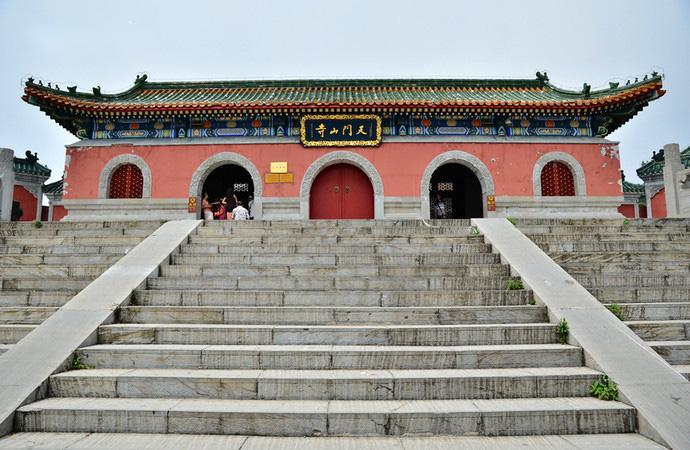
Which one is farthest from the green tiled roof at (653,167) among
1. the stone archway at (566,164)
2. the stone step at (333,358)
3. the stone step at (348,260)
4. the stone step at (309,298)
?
the stone step at (333,358)

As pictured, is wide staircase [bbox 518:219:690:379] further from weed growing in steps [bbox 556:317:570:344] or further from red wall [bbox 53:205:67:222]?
red wall [bbox 53:205:67:222]

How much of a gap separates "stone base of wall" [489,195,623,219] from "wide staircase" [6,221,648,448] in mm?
7523

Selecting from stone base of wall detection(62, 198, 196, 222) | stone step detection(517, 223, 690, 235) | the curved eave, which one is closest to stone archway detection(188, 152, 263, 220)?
stone base of wall detection(62, 198, 196, 222)

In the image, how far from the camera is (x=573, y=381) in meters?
3.55

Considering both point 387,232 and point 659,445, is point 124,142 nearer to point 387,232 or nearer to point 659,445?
point 387,232

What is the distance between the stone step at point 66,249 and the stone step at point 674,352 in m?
6.79

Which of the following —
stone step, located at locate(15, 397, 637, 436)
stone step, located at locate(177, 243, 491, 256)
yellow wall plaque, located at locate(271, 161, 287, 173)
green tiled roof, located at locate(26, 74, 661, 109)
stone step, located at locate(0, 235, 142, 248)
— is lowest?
stone step, located at locate(15, 397, 637, 436)

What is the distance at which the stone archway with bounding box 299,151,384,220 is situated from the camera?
12.6 meters

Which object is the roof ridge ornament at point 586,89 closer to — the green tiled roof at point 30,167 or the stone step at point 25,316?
the stone step at point 25,316

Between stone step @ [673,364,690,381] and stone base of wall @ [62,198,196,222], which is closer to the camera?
stone step @ [673,364,690,381]

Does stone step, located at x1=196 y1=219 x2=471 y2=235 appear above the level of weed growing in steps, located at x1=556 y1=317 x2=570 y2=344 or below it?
above

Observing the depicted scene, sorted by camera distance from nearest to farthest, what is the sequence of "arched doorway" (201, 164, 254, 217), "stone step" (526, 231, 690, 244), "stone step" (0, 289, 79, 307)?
"stone step" (0, 289, 79, 307) < "stone step" (526, 231, 690, 244) < "arched doorway" (201, 164, 254, 217)

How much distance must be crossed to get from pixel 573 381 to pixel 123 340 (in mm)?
4163

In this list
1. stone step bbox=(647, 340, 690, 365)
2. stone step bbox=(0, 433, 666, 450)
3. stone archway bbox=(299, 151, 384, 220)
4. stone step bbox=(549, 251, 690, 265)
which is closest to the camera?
stone step bbox=(0, 433, 666, 450)
